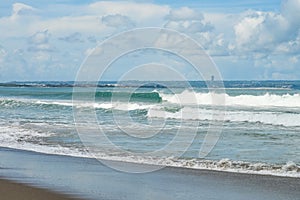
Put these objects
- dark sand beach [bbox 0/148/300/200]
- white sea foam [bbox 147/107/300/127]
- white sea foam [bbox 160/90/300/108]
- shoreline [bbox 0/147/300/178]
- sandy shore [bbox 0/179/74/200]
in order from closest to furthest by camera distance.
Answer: sandy shore [bbox 0/179/74/200] < dark sand beach [bbox 0/148/300/200] < shoreline [bbox 0/147/300/178] < white sea foam [bbox 147/107/300/127] < white sea foam [bbox 160/90/300/108]

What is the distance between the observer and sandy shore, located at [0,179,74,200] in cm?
800

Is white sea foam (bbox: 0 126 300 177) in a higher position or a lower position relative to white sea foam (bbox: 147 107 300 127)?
lower

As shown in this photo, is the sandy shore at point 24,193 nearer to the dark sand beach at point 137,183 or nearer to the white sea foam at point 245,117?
the dark sand beach at point 137,183

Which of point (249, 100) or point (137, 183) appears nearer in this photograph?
point (137, 183)

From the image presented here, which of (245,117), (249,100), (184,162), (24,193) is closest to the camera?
(24,193)

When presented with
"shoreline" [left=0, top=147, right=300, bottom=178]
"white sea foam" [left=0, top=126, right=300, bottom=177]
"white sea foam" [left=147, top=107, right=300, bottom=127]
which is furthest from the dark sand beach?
"white sea foam" [left=147, top=107, right=300, bottom=127]

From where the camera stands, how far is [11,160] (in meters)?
12.1

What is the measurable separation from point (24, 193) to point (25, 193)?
2 cm

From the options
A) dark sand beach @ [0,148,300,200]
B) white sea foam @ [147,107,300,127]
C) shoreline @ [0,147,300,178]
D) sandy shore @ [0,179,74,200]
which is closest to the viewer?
sandy shore @ [0,179,74,200]

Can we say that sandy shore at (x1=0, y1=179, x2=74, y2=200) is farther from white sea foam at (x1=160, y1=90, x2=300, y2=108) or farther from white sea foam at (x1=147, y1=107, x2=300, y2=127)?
white sea foam at (x1=160, y1=90, x2=300, y2=108)

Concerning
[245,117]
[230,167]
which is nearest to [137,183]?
[230,167]

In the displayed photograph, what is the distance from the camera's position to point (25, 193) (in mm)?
8289

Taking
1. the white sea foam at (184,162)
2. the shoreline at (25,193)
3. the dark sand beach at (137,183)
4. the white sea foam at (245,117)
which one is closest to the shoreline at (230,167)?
the white sea foam at (184,162)

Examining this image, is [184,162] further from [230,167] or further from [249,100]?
[249,100]
